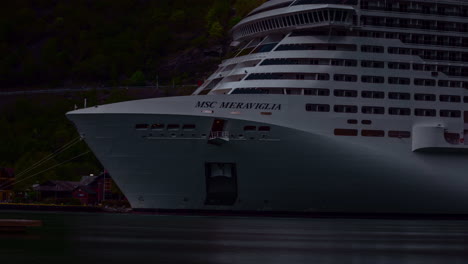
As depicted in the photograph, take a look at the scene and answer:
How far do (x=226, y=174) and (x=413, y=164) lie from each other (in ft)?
44.6

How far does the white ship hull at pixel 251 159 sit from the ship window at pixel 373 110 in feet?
7.16

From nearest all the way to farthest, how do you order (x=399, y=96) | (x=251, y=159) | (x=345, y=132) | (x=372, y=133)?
(x=251, y=159)
(x=345, y=132)
(x=372, y=133)
(x=399, y=96)

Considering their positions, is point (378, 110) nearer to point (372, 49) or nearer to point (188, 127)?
point (372, 49)

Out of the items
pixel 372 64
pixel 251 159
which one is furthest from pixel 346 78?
pixel 251 159

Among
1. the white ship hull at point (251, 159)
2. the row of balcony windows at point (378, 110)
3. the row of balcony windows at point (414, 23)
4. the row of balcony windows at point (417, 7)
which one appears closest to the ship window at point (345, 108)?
the row of balcony windows at point (378, 110)

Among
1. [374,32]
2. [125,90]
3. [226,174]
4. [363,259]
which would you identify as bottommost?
[363,259]

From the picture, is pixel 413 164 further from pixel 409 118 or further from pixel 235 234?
pixel 235 234

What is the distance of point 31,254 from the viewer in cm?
4216

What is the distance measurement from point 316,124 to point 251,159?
520 cm

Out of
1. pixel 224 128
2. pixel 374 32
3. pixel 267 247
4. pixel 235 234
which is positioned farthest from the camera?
pixel 374 32

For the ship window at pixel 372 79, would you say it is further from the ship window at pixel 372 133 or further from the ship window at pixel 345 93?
the ship window at pixel 372 133

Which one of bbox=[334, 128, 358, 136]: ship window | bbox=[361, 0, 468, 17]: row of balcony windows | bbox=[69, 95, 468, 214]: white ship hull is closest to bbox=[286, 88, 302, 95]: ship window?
bbox=[69, 95, 468, 214]: white ship hull

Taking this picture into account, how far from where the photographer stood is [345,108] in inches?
3204

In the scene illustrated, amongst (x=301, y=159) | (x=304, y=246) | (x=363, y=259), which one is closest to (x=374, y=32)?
(x=301, y=159)
